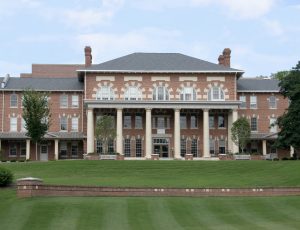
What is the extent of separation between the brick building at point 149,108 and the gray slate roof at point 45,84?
12 centimetres

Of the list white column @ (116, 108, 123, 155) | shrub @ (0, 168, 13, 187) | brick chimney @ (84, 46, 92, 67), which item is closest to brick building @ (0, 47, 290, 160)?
white column @ (116, 108, 123, 155)

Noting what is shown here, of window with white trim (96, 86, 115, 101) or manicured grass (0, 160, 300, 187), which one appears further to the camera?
window with white trim (96, 86, 115, 101)

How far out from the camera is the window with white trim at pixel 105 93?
70.2 m

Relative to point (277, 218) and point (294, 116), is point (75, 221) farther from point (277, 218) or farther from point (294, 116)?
point (294, 116)

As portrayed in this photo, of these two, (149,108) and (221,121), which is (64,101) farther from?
(221,121)

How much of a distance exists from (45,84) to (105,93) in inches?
380

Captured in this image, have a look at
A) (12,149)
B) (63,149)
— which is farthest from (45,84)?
(12,149)

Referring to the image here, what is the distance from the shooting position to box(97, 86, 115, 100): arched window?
70250 mm

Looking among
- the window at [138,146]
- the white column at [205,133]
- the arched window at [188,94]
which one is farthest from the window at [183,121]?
the window at [138,146]

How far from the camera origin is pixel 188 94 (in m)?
70.9

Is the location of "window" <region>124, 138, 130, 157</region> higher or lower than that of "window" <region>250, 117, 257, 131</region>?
lower

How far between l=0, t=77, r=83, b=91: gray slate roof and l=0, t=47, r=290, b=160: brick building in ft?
0.40

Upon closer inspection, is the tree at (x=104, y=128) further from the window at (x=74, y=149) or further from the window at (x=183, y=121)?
the window at (x=183, y=121)

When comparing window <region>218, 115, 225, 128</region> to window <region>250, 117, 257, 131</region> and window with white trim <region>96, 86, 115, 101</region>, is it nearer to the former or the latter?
window <region>250, 117, 257, 131</region>
